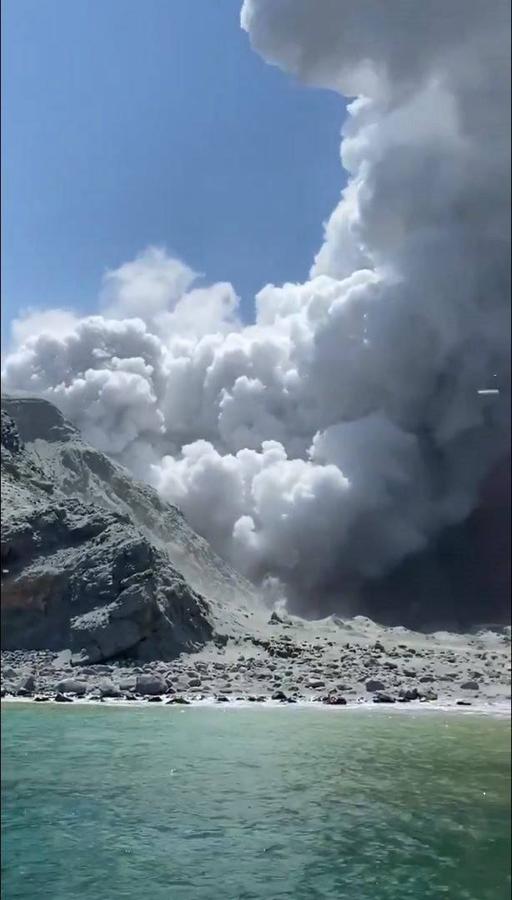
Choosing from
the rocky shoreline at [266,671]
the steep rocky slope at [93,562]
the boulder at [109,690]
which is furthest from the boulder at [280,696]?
the boulder at [109,690]

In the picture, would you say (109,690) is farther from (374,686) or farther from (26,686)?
(374,686)

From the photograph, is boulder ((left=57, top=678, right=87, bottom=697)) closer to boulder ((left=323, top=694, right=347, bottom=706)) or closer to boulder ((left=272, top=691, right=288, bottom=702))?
boulder ((left=272, top=691, right=288, bottom=702))

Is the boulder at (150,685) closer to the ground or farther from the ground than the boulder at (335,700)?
farther from the ground

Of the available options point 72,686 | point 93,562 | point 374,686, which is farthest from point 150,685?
point 374,686

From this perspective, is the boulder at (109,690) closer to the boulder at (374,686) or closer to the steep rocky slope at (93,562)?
the steep rocky slope at (93,562)

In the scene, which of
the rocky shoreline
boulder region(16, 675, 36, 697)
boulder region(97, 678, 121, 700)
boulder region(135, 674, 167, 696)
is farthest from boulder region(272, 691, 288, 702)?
boulder region(16, 675, 36, 697)
